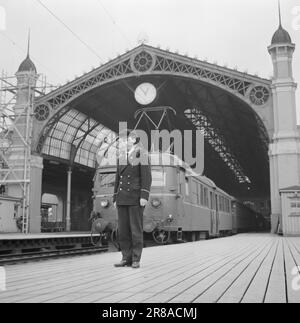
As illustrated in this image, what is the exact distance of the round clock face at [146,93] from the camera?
31562 millimetres

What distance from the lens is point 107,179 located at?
43.5 feet

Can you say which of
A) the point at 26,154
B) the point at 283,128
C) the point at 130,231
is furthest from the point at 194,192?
the point at 26,154

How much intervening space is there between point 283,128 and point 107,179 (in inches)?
600

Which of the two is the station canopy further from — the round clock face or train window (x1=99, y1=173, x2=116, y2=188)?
train window (x1=99, y1=173, x2=116, y2=188)

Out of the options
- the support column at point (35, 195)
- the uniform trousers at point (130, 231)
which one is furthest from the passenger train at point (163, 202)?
the support column at point (35, 195)

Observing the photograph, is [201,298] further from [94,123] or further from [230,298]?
[94,123]

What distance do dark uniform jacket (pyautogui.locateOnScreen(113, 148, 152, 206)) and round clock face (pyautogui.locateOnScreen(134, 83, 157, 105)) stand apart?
25614 millimetres

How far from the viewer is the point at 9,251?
12219 mm

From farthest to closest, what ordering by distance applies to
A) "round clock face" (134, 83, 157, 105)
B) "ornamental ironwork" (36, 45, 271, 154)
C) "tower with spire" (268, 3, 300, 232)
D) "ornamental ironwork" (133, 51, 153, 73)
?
"round clock face" (134, 83, 157, 105), "ornamental ironwork" (133, 51, 153, 73), "ornamental ironwork" (36, 45, 271, 154), "tower with spire" (268, 3, 300, 232)

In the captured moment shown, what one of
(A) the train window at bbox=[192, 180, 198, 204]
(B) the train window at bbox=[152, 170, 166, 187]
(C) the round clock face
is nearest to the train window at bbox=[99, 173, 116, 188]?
(B) the train window at bbox=[152, 170, 166, 187]

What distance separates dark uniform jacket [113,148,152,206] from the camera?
6.07 meters

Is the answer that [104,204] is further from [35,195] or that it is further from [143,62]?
[35,195]

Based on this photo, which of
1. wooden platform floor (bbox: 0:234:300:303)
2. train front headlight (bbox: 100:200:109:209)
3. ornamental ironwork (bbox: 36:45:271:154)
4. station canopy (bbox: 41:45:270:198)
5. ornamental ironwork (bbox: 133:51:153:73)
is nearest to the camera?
wooden platform floor (bbox: 0:234:300:303)

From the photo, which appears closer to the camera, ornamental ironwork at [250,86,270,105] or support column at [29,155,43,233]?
ornamental ironwork at [250,86,270,105]
